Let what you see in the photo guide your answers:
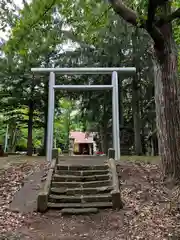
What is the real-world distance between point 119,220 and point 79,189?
1.59m

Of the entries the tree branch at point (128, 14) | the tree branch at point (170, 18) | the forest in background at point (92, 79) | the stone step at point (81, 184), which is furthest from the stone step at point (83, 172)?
the forest in background at point (92, 79)

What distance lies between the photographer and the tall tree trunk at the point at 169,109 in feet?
21.5

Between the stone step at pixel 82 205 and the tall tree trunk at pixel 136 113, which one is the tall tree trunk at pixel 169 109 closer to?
the stone step at pixel 82 205

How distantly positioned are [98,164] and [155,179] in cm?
179

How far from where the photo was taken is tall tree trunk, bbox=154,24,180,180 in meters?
6.55

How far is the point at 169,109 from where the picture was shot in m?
6.66

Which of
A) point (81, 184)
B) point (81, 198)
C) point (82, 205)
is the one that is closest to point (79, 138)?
point (81, 184)

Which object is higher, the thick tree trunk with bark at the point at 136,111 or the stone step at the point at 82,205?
the thick tree trunk with bark at the point at 136,111

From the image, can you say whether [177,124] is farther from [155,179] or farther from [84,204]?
[84,204]

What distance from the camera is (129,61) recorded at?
13477mm

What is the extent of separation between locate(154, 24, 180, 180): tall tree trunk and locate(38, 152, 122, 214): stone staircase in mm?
1505

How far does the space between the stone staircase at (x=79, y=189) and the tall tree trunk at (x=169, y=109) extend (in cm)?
150

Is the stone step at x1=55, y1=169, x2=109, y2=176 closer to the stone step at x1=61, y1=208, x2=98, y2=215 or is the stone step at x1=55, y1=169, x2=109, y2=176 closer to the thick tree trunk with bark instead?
the stone step at x1=61, y1=208, x2=98, y2=215

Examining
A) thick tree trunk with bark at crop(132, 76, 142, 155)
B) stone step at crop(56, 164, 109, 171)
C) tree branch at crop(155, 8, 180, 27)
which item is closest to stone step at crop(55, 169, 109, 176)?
stone step at crop(56, 164, 109, 171)
